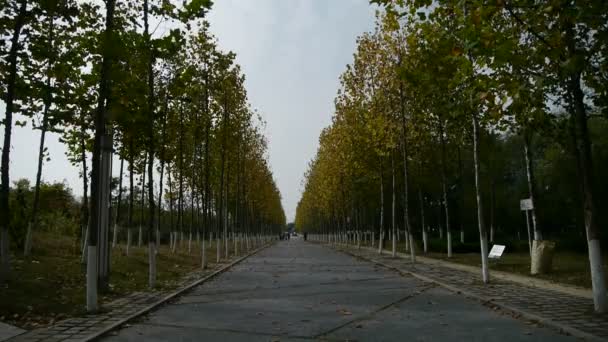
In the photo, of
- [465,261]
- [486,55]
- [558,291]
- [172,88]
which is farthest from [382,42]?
[486,55]

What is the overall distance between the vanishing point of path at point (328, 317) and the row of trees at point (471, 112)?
97.5 inches

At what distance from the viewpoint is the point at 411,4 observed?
10078 mm

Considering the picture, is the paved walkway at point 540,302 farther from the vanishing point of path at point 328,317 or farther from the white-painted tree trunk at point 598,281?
the vanishing point of path at point 328,317

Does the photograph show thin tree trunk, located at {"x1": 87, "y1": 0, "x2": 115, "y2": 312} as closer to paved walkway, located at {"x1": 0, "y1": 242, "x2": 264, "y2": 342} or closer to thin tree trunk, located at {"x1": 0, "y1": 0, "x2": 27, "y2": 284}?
paved walkway, located at {"x1": 0, "y1": 242, "x2": 264, "y2": 342}

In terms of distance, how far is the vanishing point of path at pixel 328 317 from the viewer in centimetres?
870

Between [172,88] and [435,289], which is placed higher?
[172,88]

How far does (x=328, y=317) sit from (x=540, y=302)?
15.5ft

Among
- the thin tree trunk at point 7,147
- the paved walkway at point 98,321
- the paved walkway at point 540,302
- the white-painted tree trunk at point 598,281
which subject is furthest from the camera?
the thin tree trunk at point 7,147

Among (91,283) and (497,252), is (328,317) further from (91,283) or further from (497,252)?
(497,252)

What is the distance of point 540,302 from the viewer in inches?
464

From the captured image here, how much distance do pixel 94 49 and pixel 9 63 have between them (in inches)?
85.3

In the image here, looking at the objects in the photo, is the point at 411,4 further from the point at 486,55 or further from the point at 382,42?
the point at 382,42

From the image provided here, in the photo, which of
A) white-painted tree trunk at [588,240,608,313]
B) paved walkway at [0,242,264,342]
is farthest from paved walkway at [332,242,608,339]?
paved walkway at [0,242,264,342]

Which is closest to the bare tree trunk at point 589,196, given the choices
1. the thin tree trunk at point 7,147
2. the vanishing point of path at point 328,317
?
the vanishing point of path at point 328,317
